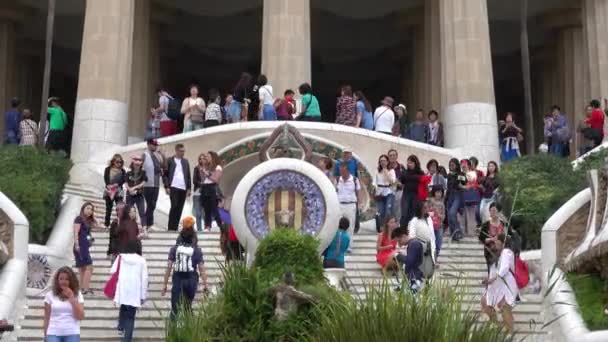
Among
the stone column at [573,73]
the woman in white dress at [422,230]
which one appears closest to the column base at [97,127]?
the stone column at [573,73]

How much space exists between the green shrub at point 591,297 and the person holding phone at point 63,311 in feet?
19.4

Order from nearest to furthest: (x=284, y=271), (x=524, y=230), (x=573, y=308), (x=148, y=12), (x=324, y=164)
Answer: (x=284, y=271)
(x=573, y=308)
(x=524, y=230)
(x=324, y=164)
(x=148, y=12)

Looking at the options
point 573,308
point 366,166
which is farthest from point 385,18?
point 573,308

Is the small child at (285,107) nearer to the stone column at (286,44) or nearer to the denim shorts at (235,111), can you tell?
the denim shorts at (235,111)

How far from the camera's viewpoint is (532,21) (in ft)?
133

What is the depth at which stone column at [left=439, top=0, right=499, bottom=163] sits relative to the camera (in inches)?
1217

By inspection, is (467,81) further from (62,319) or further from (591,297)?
(62,319)

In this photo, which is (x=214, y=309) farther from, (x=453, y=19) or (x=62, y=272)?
(x=453, y=19)

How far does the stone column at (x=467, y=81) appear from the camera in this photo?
30922mm

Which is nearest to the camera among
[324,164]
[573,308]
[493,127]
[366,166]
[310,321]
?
[310,321]

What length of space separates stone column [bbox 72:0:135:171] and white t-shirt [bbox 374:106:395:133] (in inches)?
239

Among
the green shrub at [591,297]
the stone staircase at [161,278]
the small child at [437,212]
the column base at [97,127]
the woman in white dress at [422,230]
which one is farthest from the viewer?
the column base at [97,127]

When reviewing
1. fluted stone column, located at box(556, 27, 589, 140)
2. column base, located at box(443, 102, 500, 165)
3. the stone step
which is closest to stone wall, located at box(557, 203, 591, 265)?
the stone step

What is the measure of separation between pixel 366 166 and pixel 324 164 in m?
5.09
